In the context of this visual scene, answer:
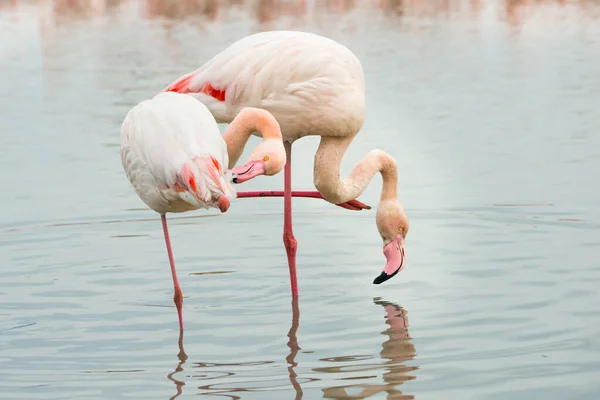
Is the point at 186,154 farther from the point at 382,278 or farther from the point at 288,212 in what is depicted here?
the point at 288,212

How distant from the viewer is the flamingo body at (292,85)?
677 cm

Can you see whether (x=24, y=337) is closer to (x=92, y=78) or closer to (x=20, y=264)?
(x=20, y=264)

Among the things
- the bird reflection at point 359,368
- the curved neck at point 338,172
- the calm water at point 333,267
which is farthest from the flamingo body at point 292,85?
the bird reflection at point 359,368

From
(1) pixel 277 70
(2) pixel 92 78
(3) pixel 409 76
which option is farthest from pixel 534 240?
(2) pixel 92 78

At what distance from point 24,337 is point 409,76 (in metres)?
12.1

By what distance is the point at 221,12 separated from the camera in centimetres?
3145

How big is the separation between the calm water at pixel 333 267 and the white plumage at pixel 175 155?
70 centimetres

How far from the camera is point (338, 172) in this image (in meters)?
6.97

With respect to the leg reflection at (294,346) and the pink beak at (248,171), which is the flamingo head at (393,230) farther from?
the pink beak at (248,171)

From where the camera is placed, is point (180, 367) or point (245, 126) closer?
point (180, 367)

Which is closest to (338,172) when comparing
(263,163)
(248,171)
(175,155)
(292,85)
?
(292,85)

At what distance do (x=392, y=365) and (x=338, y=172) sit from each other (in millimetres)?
1930

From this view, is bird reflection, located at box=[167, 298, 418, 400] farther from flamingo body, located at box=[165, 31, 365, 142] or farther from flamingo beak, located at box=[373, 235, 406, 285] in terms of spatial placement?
flamingo body, located at box=[165, 31, 365, 142]

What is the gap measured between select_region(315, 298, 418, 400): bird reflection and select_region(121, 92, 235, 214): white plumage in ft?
3.28
